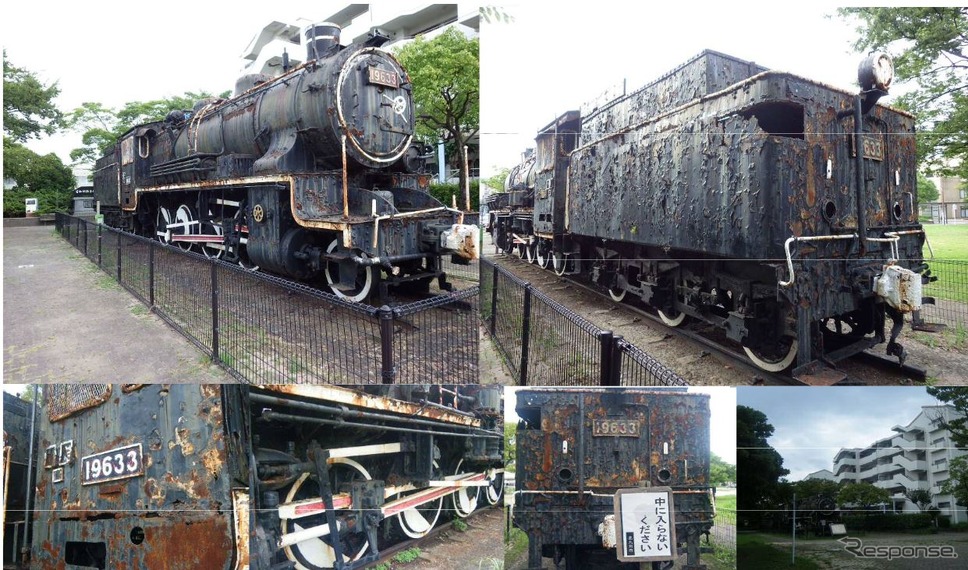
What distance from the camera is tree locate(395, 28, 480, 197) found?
101 inches

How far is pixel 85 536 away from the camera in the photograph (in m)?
2.95

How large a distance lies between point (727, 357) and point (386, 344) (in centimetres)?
152

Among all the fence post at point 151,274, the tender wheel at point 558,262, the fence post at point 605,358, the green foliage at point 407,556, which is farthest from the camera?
the fence post at point 151,274

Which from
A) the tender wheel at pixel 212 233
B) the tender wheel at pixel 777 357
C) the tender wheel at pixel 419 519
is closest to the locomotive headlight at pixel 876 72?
the tender wheel at pixel 777 357

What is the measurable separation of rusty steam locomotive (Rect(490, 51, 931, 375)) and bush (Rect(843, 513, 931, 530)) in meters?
0.87

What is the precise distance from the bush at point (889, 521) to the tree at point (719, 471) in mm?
598

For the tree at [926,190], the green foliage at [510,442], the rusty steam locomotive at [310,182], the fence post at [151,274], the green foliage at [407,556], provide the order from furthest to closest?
the rusty steam locomotive at [310,182]
the fence post at [151,274]
the green foliage at [407,556]
the green foliage at [510,442]
the tree at [926,190]

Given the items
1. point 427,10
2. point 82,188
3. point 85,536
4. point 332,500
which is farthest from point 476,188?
point 85,536

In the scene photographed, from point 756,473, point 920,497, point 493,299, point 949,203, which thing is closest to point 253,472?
point 493,299

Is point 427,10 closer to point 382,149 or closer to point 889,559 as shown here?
point 382,149

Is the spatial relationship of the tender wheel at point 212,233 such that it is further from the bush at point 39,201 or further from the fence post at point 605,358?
the fence post at point 605,358
